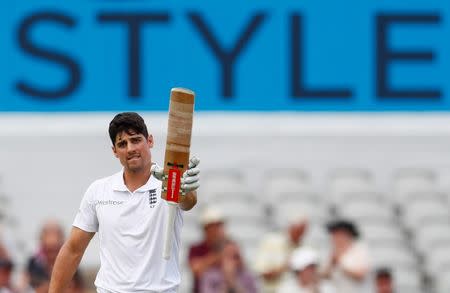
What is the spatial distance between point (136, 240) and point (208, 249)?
5.32m

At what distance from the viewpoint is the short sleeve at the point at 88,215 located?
719cm

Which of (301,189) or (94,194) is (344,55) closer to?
(301,189)

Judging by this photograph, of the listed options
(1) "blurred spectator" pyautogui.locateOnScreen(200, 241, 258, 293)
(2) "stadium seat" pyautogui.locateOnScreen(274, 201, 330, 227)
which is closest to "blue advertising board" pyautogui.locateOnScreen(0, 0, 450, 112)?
(2) "stadium seat" pyautogui.locateOnScreen(274, 201, 330, 227)

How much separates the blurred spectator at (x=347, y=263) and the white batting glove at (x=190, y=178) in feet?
17.6

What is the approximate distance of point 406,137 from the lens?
16.6 m

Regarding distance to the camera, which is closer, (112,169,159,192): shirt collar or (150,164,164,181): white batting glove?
(150,164,164,181): white batting glove

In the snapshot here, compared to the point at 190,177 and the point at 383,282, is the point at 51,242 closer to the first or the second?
the point at 383,282

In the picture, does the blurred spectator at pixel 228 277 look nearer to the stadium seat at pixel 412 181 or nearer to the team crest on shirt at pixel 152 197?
the stadium seat at pixel 412 181

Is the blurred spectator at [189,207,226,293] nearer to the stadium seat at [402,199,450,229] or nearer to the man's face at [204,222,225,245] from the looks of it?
the man's face at [204,222,225,245]

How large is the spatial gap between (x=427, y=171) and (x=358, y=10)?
2.08 meters

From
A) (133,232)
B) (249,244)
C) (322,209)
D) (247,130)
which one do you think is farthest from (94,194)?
(247,130)

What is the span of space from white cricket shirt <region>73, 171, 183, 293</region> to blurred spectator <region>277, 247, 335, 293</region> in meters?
4.51

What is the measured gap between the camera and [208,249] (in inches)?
486

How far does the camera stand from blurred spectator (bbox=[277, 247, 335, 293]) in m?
11.6
